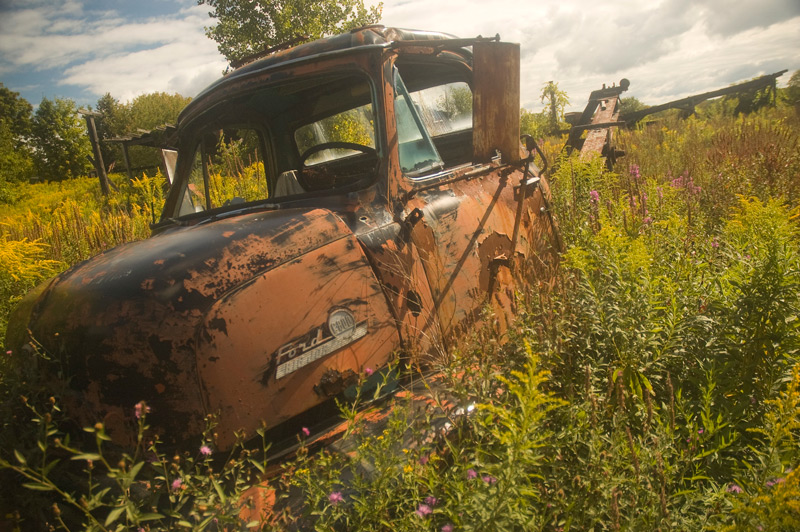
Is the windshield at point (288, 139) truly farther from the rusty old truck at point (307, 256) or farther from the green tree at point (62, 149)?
the green tree at point (62, 149)

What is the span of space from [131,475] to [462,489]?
93 centimetres

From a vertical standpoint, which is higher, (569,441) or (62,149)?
(62,149)

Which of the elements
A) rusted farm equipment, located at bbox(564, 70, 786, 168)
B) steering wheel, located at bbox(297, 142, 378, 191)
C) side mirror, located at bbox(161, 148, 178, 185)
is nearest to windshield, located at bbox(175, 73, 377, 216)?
steering wheel, located at bbox(297, 142, 378, 191)

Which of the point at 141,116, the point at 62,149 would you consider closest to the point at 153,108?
the point at 141,116

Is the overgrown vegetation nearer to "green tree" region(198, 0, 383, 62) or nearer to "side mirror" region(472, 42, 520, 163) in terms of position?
"side mirror" region(472, 42, 520, 163)

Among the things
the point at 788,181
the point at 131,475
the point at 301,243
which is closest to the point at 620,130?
the point at 788,181

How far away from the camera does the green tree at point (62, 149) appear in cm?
4203

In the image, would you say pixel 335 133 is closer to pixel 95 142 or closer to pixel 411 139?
pixel 411 139

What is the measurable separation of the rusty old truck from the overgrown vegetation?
0.56 ft

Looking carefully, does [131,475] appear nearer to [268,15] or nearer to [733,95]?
[733,95]

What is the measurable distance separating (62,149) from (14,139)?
703 cm

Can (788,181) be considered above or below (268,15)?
below

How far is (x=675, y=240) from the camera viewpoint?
108 inches

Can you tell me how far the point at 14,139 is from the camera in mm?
35812
